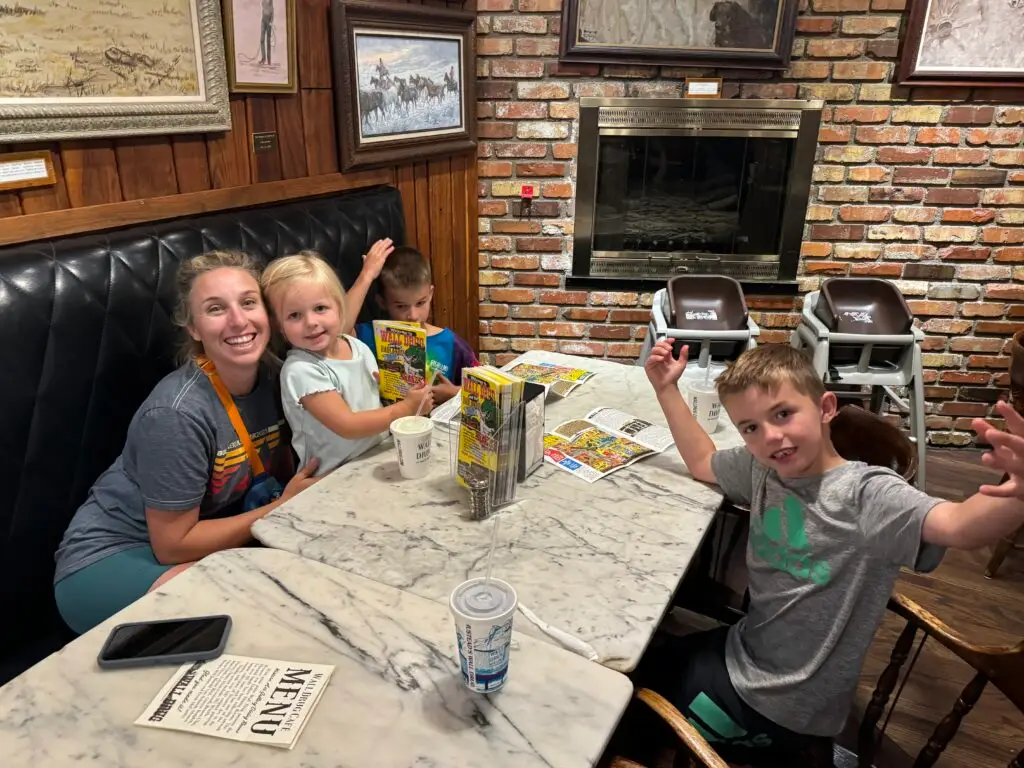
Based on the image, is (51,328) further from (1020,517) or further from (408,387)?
(1020,517)

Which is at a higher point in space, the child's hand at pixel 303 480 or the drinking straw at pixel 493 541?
the drinking straw at pixel 493 541

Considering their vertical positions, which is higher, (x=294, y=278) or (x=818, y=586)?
(x=294, y=278)

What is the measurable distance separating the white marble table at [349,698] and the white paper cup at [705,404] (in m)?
0.88

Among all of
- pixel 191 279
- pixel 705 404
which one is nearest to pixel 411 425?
pixel 191 279

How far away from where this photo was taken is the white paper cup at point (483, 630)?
0.88 m

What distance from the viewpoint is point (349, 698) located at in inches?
36.5

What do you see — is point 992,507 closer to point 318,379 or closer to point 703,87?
point 318,379

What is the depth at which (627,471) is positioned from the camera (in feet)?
5.09

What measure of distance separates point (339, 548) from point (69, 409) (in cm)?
76

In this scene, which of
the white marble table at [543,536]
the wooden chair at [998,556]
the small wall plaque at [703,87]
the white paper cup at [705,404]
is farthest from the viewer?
the small wall plaque at [703,87]

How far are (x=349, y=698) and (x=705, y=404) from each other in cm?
112

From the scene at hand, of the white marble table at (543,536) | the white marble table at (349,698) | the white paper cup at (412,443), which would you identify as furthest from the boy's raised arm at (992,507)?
the white paper cup at (412,443)

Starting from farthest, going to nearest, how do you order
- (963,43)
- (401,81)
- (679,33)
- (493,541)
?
(679,33) → (963,43) → (401,81) → (493,541)

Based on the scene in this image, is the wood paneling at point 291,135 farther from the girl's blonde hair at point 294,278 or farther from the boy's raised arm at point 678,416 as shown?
the boy's raised arm at point 678,416
